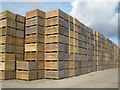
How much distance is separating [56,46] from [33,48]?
147 cm

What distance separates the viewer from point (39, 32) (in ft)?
29.6

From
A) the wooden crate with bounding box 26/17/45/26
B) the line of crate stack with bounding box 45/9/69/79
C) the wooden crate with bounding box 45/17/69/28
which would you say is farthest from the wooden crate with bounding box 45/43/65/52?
the wooden crate with bounding box 26/17/45/26

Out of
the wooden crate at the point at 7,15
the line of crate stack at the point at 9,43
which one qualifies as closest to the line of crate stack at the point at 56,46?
the line of crate stack at the point at 9,43

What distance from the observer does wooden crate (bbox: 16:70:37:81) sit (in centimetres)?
807

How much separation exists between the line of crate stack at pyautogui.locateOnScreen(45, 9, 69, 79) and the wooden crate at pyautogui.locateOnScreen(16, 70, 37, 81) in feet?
2.90

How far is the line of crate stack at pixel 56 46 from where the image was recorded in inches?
344

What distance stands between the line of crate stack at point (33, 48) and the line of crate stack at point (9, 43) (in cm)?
50

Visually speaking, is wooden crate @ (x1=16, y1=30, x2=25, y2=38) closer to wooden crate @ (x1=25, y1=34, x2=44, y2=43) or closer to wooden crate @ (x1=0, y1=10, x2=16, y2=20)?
wooden crate @ (x1=25, y1=34, x2=44, y2=43)

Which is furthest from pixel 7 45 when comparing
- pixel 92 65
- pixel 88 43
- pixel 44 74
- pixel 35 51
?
pixel 92 65

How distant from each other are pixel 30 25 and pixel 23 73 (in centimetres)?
313

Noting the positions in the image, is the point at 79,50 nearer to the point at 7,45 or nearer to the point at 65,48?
the point at 65,48

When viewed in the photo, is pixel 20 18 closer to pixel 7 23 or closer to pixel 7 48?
pixel 7 23

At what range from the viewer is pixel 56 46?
8766 mm

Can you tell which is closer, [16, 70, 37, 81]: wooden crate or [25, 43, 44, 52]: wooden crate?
[16, 70, 37, 81]: wooden crate
